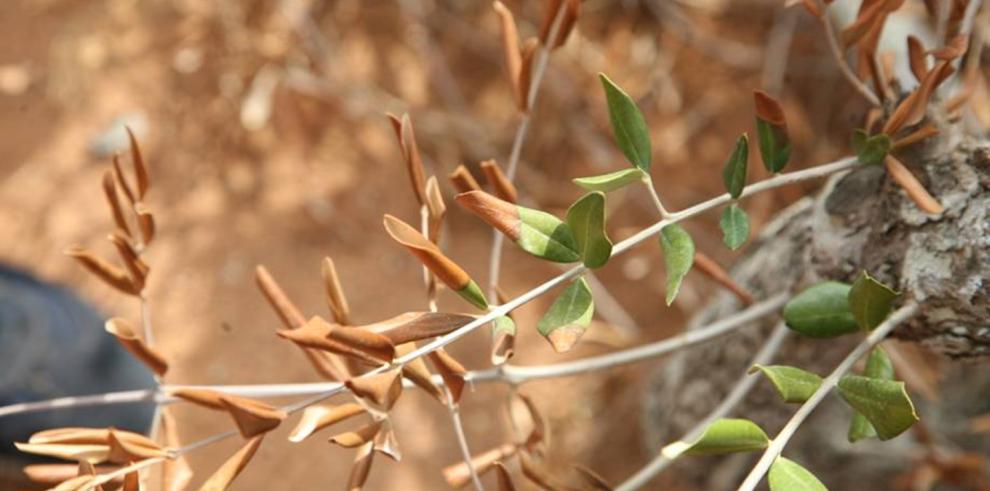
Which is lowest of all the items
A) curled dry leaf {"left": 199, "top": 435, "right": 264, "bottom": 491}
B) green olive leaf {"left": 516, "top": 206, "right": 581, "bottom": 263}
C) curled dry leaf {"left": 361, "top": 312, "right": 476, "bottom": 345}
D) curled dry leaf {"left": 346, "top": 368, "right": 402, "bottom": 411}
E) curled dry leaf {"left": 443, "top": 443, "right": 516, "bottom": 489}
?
curled dry leaf {"left": 443, "top": 443, "right": 516, "bottom": 489}

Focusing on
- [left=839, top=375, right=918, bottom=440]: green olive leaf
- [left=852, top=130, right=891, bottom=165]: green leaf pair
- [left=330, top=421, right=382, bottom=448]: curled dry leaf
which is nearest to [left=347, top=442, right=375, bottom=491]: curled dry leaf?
Result: [left=330, top=421, right=382, bottom=448]: curled dry leaf

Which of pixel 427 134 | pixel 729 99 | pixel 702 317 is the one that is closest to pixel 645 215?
pixel 729 99

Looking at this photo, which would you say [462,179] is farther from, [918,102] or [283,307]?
[918,102]

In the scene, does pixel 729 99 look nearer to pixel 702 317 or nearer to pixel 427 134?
pixel 427 134

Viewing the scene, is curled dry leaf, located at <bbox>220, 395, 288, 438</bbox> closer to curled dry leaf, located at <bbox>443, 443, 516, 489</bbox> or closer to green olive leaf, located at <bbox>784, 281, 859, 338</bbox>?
curled dry leaf, located at <bbox>443, 443, 516, 489</bbox>

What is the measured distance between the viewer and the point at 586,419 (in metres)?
1.58

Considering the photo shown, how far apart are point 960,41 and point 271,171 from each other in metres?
1.20

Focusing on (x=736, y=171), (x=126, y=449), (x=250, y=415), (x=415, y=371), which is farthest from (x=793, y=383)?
(x=126, y=449)

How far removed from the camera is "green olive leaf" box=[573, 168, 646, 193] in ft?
2.07

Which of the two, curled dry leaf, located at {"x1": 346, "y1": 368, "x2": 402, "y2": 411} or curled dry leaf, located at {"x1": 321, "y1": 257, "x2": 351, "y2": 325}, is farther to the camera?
curled dry leaf, located at {"x1": 321, "y1": 257, "x2": 351, "y2": 325}

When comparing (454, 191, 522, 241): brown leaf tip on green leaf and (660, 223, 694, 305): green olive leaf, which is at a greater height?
(454, 191, 522, 241): brown leaf tip on green leaf

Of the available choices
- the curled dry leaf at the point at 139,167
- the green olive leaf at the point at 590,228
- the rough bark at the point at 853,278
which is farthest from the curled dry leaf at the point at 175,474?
the rough bark at the point at 853,278

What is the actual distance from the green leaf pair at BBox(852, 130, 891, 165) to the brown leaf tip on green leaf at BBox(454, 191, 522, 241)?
29 cm

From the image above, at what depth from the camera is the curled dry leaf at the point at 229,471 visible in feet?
2.18
